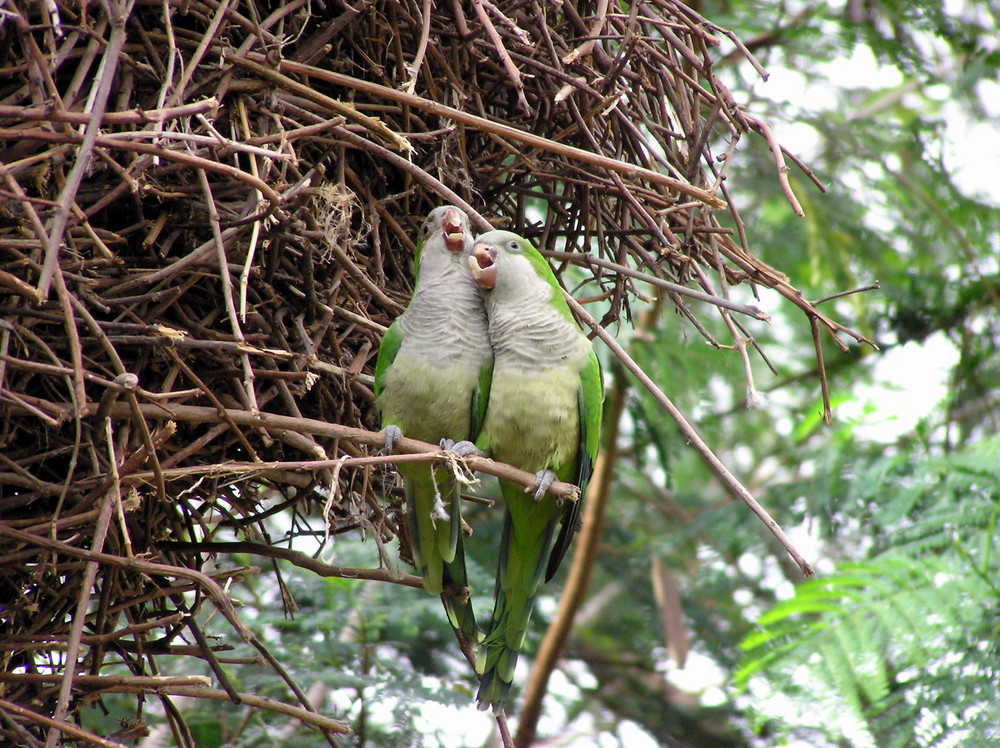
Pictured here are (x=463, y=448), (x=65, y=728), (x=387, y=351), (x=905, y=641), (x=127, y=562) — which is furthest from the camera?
(x=905, y=641)

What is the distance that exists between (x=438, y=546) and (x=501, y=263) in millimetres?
730

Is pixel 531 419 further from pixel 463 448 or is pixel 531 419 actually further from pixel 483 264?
pixel 483 264

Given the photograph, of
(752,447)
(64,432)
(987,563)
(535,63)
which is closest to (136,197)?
(64,432)

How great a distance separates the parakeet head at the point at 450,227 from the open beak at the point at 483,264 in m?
0.05

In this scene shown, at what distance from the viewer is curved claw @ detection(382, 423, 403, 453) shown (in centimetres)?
203

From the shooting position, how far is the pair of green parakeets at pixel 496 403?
2.28 meters

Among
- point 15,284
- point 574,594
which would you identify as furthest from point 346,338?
point 574,594

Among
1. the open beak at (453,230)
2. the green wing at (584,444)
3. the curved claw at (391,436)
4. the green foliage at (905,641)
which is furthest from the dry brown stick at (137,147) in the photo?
the green foliage at (905,641)

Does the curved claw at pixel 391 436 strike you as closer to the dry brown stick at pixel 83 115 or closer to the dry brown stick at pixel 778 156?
the dry brown stick at pixel 83 115

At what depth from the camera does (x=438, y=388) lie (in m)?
2.29

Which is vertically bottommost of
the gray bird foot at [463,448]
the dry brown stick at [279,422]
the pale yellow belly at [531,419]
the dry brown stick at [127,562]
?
the dry brown stick at [127,562]

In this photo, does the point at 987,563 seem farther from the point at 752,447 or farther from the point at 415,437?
the point at 752,447

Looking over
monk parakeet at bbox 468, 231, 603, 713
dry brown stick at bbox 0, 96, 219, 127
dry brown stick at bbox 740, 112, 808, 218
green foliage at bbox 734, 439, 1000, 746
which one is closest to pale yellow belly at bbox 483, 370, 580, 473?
monk parakeet at bbox 468, 231, 603, 713

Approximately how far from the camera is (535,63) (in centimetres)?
240
